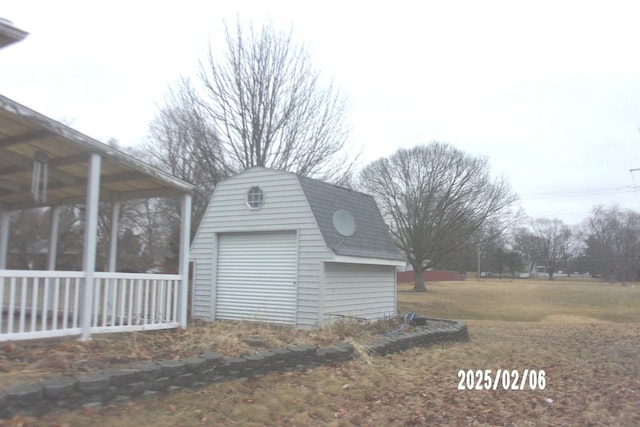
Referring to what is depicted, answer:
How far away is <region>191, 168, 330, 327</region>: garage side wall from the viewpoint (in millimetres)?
11305

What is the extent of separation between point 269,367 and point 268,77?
17.0 m

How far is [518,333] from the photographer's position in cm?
1415

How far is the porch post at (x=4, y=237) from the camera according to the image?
933 cm

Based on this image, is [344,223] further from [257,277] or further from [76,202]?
[76,202]

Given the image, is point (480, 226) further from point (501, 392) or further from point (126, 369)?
point (126, 369)

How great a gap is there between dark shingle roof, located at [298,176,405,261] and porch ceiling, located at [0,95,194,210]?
423cm

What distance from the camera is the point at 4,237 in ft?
31.4

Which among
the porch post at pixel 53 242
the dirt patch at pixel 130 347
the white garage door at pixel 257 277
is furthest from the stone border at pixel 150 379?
the porch post at pixel 53 242

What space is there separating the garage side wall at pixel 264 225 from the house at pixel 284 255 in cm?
2

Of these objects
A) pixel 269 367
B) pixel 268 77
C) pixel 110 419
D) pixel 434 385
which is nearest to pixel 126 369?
pixel 110 419

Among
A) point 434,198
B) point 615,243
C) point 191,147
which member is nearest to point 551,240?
point 615,243
